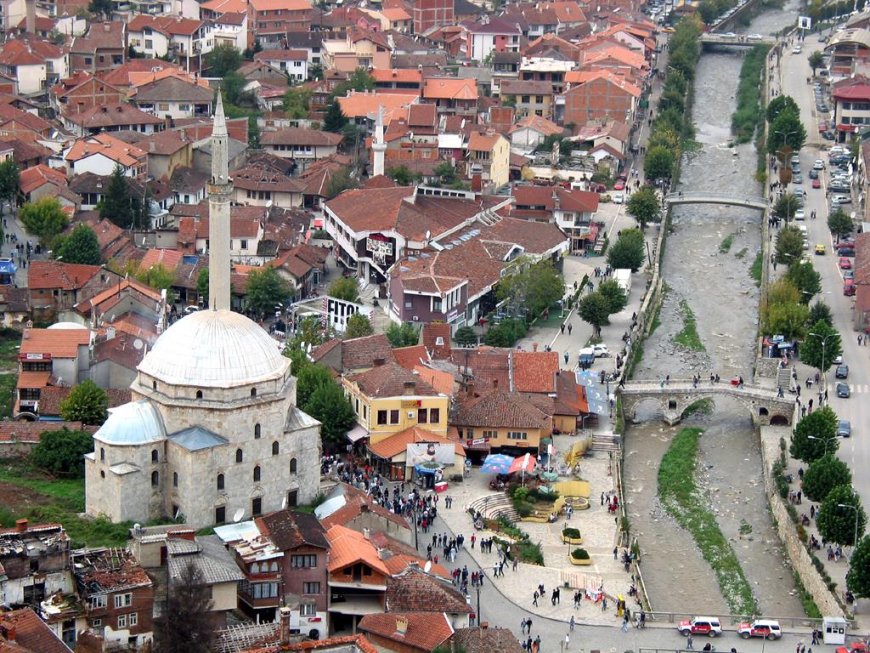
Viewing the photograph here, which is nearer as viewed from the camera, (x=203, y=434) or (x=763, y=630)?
(x=763, y=630)

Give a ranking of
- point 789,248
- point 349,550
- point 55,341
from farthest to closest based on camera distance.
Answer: point 789,248
point 55,341
point 349,550

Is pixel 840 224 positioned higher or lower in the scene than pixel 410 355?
lower

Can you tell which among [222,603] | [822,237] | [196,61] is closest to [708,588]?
[222,603]

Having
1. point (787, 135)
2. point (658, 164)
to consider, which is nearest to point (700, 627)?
point (658, 164)

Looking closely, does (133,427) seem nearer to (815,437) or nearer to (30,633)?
(30,633)

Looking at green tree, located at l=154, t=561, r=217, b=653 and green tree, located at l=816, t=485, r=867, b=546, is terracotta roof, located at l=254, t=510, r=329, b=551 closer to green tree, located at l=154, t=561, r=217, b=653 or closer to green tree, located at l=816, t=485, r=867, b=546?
green tree, located at l=154, t=561, r=217, b=653
